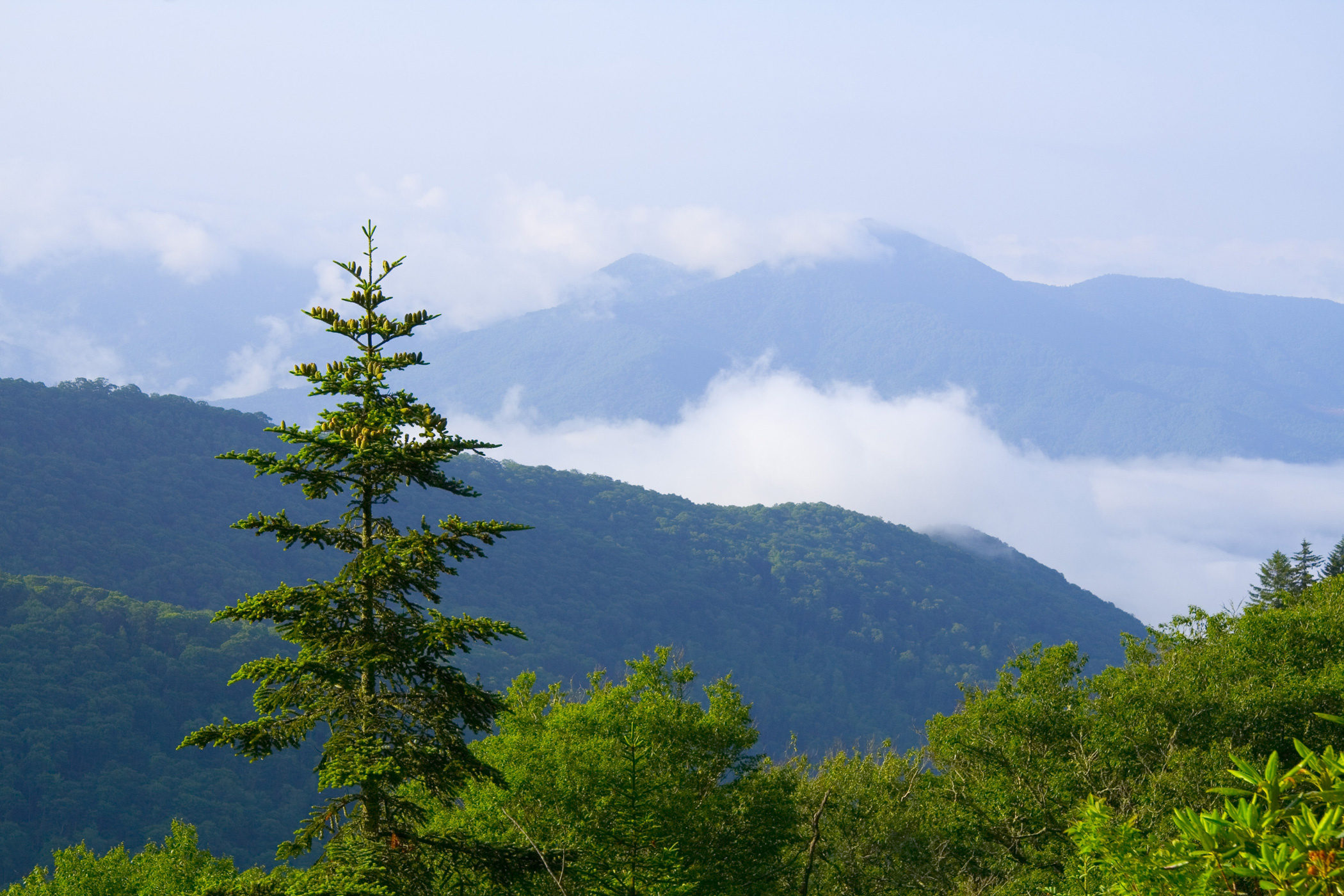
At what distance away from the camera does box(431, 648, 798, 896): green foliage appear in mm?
18859

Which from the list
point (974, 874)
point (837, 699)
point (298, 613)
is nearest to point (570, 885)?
point (298, 613)

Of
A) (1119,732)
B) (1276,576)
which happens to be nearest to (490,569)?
(1276,576)

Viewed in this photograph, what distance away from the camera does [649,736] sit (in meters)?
22.5

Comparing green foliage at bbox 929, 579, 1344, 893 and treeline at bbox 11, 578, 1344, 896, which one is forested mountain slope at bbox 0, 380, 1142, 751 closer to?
treeline at bbox 11, 578, 1344, 896

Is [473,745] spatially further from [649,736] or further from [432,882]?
[432,882]

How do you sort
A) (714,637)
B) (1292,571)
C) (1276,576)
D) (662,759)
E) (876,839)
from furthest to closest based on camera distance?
(714,637), (1276,576), (1292,571), (876,839), (662,759)

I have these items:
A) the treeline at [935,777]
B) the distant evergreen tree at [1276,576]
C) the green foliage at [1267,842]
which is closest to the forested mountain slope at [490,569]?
the distant evergreen tree at [1276,576]

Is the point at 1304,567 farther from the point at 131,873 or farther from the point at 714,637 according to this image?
Answer: the point at 714,637

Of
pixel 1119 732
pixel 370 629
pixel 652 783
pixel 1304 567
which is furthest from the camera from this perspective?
pixel 1304 567

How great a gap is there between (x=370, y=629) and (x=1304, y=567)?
69.0 m

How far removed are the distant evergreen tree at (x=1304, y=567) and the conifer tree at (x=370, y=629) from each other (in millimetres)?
62220

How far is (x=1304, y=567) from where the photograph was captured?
6394 centimetres

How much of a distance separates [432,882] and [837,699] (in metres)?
171

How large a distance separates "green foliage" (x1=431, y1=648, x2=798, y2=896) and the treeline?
5 cm
